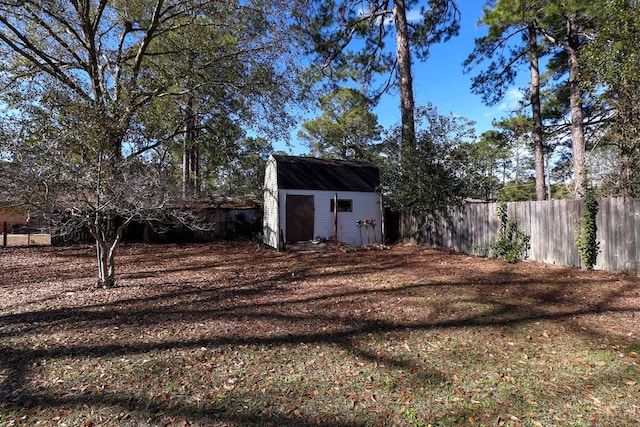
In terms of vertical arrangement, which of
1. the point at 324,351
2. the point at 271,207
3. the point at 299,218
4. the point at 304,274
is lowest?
the point at 324,351

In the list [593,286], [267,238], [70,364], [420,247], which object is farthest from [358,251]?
[70,364]

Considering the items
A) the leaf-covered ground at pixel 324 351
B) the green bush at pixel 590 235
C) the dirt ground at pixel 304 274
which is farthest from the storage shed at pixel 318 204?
the green bush at pixel 590 235

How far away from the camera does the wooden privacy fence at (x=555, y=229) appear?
6.46 m

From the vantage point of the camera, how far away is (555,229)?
7.75 meters

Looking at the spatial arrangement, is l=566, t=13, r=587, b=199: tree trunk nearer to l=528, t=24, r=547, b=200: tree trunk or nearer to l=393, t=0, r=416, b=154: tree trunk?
l=528, t=24, r=547, b=200: tree trunk

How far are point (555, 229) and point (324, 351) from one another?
23.2ft

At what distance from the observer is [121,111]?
7.87 m

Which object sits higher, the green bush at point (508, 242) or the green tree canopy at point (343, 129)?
the green tree canopy at point (343, 129)

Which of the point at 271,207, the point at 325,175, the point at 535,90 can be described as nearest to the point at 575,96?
the point at 535,90

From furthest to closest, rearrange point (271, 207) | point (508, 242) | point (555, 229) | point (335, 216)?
point (271, 207) → point (335, 216) → point (508, 242) → point (555, 229)

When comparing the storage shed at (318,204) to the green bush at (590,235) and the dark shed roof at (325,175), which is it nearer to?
the dark shed roof at (325,175)

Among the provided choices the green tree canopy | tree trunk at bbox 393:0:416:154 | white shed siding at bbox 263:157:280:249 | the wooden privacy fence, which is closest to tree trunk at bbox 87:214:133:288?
white shed siding at bbox 263:157:280:249

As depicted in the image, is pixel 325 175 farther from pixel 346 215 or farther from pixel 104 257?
pixel 104 257

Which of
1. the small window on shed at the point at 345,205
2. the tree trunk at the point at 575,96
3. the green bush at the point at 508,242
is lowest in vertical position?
the green bush at the point at 508,242
